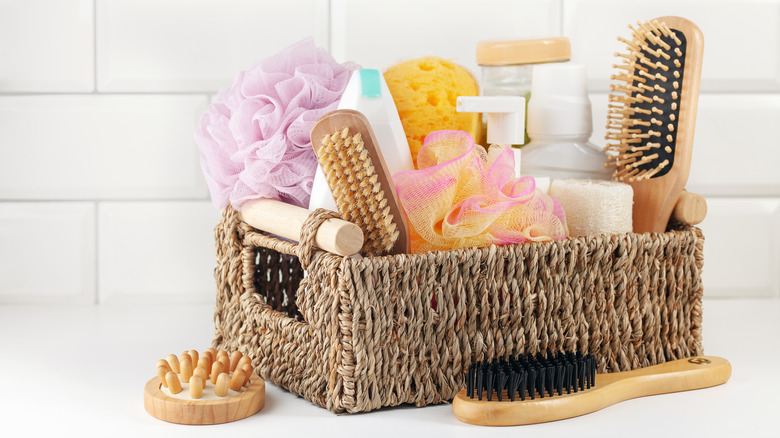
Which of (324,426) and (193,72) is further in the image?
(193,72)

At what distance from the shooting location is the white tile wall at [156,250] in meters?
0.98

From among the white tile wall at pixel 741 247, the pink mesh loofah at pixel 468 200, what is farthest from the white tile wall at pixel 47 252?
the white tile wall at pixel 741 247

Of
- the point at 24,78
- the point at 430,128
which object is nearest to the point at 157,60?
the point at 24,78

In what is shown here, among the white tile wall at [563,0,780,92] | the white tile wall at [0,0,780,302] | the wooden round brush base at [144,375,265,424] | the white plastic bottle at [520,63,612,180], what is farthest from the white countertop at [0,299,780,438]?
the white tile wall at [563,0,780,92]

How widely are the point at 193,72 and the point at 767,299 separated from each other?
31.0 inches

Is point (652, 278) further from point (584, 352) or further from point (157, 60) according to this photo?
point (157, 60)

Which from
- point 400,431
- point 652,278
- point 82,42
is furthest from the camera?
point 82,42

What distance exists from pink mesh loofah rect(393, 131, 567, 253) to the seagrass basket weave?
2cm

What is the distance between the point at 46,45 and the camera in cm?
95

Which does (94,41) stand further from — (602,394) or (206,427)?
(602,394)

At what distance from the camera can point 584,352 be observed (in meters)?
0.64

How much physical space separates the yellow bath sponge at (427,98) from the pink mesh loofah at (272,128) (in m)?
0.06

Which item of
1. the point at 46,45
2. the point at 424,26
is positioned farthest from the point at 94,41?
the point at 424,26

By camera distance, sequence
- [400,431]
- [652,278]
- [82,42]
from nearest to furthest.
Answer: [400,431], [652,278], [82,42]
